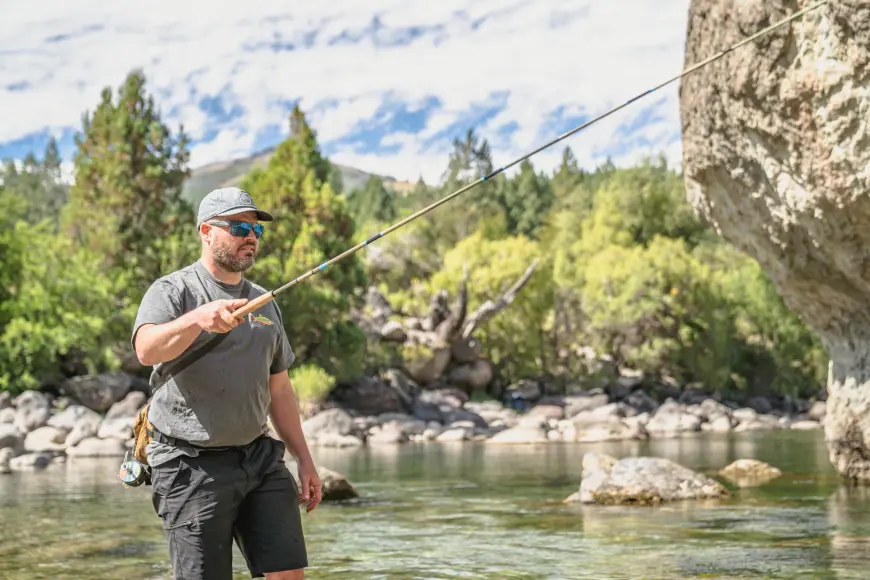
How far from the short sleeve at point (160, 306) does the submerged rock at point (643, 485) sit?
10008 millimetres

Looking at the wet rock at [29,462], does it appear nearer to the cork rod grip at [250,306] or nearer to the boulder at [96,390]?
the boulder at [96,390]

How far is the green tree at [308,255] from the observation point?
4006 centimetres

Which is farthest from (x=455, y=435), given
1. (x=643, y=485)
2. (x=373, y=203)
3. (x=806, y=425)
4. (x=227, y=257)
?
(x=373, y=203)

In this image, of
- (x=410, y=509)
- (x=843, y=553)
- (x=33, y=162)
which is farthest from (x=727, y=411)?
(x=33, y=162)

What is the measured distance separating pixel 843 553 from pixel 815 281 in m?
4.98

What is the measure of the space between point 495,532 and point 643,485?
3.07m

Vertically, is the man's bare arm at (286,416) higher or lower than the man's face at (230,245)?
lower

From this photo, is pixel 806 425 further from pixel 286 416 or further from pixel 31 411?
pixel 286 416

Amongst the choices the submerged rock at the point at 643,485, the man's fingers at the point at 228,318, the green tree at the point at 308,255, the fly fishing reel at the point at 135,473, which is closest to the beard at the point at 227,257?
the man's fingers at the point at 228,318

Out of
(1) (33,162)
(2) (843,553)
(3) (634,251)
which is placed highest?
(1) (33,162)

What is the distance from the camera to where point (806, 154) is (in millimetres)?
11328

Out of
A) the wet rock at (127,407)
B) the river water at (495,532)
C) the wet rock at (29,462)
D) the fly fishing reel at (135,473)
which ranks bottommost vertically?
the river water at (495,532)

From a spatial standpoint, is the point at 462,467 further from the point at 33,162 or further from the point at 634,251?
the point at 33,162

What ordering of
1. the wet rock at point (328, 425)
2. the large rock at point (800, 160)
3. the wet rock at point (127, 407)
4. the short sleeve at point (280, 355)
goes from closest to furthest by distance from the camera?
the short sleeve at point (280, 355)
the large rock at point (800, 160)
the wet rock at point (127, 407)
the wet rock at point (328, 425)
